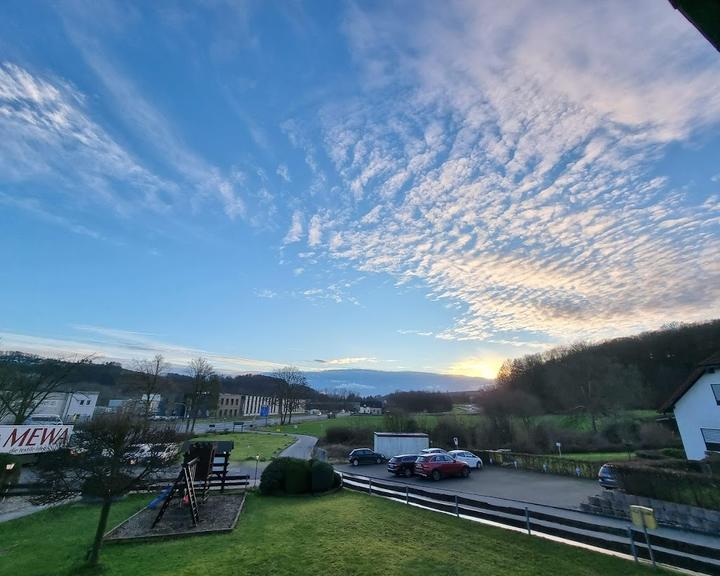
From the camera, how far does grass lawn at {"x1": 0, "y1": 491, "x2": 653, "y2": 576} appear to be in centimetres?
852

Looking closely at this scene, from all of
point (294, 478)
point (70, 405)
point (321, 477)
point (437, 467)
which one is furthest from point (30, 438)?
point (70, 405)

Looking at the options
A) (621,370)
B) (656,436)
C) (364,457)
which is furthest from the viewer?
(621,370)

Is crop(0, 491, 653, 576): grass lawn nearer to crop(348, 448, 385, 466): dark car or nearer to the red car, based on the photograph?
the red car

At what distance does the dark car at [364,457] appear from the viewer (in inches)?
1323

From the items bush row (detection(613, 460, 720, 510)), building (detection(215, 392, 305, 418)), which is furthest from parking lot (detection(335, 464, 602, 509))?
building (detection(215, 392, 305, 418))

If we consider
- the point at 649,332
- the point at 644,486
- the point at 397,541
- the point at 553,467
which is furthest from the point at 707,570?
the point at 649,332

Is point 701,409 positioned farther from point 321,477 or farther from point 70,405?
point 70,405

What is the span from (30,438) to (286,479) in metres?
15.0

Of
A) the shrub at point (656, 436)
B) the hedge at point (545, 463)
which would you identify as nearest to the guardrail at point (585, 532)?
the hedge at point (545, 463)

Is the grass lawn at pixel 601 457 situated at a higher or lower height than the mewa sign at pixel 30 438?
lower

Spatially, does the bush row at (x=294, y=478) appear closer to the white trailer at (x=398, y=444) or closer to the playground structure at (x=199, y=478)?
the playground structure at (x=199, y=478)

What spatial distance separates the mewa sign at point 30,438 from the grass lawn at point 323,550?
21.9 feet

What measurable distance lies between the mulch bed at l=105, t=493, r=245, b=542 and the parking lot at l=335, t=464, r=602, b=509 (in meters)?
12.1

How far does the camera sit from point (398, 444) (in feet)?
120
